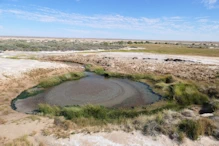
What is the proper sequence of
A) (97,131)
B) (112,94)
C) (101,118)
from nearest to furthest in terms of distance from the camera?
(97,131) → (101,118) → (112,94)

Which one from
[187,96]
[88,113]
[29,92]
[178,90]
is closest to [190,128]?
[88,113]

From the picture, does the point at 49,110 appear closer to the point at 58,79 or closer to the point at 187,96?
the point at 58,79

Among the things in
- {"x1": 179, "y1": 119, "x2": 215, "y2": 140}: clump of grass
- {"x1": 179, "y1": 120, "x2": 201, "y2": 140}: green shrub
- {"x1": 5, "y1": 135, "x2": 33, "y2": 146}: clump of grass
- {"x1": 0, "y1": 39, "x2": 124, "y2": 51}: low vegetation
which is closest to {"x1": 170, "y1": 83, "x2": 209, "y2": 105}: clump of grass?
{"x1": 179, "y1": 119, "x2": 215, "y2": 140}: clump of grass

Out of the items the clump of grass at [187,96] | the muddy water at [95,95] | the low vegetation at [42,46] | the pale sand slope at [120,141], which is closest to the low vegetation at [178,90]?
the clump of grass at [187,96]

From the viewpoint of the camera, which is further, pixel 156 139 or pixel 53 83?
pixel 53 83

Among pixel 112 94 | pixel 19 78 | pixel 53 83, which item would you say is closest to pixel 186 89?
pixel 112 94

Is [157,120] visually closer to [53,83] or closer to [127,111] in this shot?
[127,111]

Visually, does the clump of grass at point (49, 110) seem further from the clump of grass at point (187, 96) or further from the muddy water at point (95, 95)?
the clump of grass at point (187, 96)
